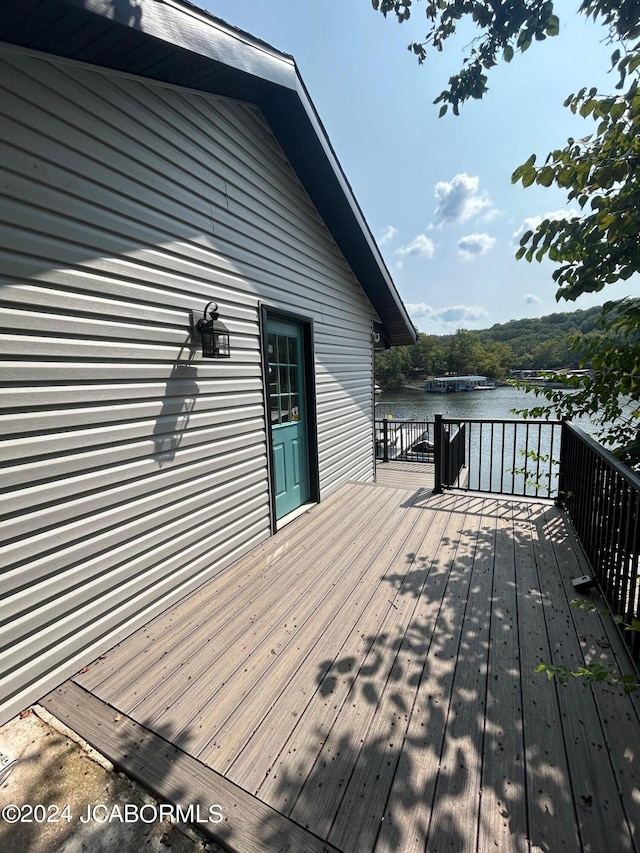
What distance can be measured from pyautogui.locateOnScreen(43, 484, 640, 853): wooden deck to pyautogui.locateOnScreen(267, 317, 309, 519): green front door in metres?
1.22

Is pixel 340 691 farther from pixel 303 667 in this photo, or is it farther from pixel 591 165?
pixel 591 165

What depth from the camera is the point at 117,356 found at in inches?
78.4

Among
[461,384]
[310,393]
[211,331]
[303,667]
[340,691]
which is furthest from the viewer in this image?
[461,384]

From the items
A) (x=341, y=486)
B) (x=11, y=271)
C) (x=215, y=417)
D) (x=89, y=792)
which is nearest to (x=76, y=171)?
(x=11, y=271)

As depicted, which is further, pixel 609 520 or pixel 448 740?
pixel 609 520

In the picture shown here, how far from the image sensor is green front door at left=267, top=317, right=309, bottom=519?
3504 mm

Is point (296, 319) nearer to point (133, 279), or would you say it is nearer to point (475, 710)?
point (133, 279)

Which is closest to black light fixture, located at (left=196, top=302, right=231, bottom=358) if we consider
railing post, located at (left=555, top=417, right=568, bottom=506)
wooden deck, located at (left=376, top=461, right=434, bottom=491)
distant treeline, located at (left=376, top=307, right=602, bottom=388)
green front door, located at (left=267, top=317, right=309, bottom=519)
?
green front door, located at (left=267, top=317, right=309, bottom=519)

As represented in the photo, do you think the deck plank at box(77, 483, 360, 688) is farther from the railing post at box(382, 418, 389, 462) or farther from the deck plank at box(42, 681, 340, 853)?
the railing post at box(382, 418, 389, 462)

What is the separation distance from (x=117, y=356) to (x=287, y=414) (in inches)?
77.5

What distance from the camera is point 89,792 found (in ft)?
4.11

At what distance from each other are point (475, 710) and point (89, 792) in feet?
5.04

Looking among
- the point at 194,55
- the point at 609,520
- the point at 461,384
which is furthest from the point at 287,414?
the point at 461,384

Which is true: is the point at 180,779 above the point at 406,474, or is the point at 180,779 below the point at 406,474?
above
